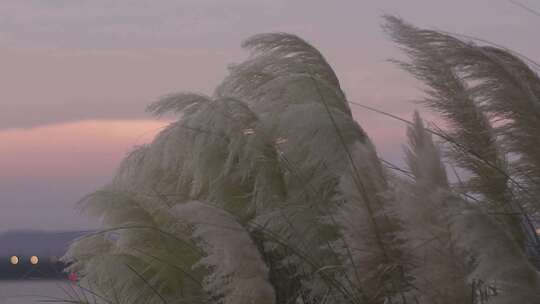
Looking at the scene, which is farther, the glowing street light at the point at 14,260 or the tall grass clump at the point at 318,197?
the glowing street light at the point at 14,260

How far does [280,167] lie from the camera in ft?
13.4

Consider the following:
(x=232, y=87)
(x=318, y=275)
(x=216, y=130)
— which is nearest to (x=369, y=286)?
(x=318, y=275)

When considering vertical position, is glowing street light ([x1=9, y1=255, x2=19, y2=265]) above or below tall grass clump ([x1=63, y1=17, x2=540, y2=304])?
below

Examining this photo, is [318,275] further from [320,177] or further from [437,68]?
[437,68]

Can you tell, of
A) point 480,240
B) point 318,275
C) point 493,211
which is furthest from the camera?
point 318,275

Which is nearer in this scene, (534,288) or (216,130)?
(534,288)

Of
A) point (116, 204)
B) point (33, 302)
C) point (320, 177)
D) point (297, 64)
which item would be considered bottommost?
point (33, 302)

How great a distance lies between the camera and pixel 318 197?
3.91 m

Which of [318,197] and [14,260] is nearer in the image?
[318,197]

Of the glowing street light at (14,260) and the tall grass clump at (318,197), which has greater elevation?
the tall grass clump at (318,197)

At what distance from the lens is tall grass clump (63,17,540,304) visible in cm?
291

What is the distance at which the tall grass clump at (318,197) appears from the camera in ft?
9.54

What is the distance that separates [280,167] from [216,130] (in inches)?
10.8

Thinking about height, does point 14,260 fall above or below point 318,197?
below
